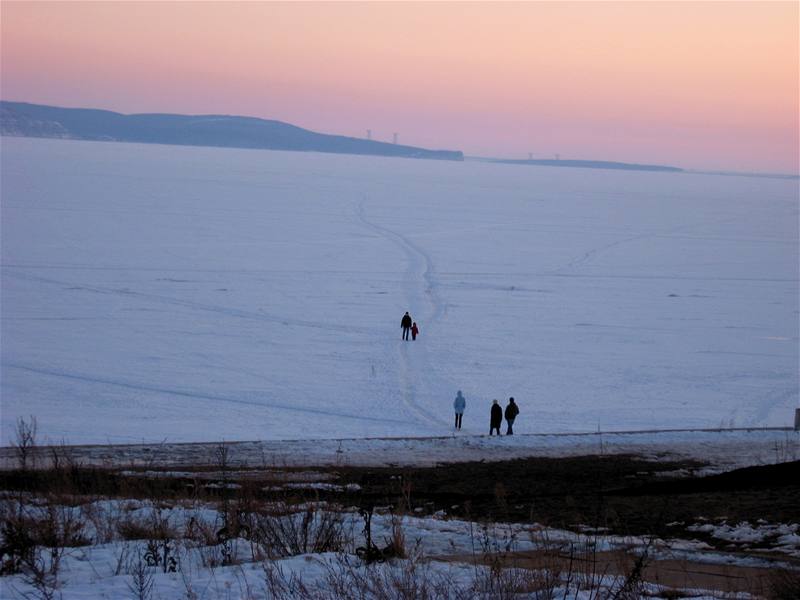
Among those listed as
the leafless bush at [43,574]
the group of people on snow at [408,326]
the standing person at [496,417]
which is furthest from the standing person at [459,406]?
the leafless bush at [43,574]

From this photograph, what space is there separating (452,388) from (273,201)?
4367cm

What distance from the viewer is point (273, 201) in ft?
196

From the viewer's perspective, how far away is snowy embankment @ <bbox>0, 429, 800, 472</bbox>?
35.2 feet

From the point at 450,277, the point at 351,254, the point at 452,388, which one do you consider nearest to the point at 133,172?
the point at 351,254

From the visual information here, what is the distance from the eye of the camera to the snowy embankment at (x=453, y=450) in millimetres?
10719

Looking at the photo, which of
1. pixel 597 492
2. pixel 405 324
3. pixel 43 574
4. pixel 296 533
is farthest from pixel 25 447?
pixel 405 324

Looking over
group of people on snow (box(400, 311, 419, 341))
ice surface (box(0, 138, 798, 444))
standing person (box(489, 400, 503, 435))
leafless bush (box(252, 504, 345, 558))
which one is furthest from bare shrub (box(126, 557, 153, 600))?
group of people on snow (box(400, 311, 419, 341))

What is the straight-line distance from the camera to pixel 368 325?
23000 millimetres

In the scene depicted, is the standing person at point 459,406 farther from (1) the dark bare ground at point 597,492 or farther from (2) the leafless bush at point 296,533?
(2) the leafless bush at point 296,533

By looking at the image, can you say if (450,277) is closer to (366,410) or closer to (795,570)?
(366,410)

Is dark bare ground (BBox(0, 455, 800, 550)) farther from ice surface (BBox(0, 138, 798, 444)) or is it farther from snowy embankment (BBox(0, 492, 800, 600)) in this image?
ice surface (BBox(0, 138, 798, 444))

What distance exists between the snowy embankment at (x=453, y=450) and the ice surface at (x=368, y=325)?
2304 millimetres

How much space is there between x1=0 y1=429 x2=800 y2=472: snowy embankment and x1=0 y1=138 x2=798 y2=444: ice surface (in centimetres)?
230

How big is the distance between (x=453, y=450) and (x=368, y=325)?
11.5m
